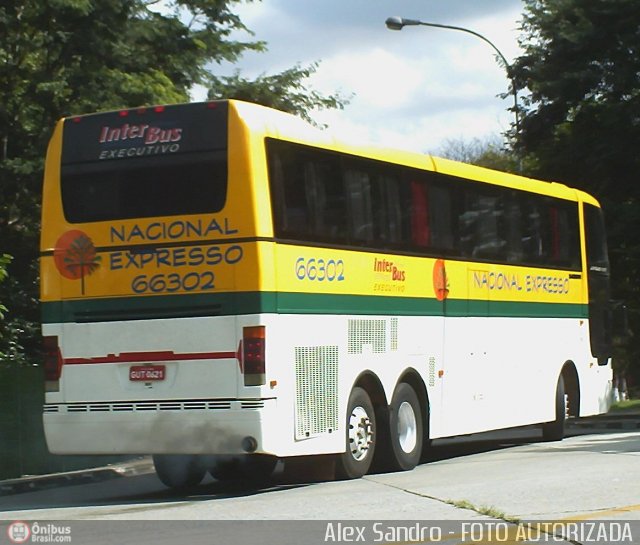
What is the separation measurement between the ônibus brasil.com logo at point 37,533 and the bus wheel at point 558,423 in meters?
11.1

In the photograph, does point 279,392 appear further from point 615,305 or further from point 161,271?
point 615,305

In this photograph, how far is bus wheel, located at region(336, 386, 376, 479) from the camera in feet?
50.5

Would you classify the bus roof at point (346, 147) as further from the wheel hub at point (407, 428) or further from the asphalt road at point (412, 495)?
the asphalt road at point (412, 495)

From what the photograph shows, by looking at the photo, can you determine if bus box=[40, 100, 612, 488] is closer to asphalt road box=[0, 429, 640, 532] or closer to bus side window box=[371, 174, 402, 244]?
bus side window box=[371, 174, 402, 244]

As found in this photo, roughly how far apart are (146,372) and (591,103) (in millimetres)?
22053

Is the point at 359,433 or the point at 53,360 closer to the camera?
the point at 53,360

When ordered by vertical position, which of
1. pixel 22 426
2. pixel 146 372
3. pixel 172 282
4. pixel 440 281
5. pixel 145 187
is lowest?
pixel 22 426

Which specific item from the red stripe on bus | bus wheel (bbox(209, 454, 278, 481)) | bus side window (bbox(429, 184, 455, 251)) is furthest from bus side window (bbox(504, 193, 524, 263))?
the red stripe on bus

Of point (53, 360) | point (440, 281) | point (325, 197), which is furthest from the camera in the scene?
point (440, 281)

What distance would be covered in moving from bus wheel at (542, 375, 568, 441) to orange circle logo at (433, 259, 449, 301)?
4.55m

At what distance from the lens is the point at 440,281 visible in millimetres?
17906

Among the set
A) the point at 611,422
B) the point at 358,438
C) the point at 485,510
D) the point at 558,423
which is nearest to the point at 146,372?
the point at 358,438

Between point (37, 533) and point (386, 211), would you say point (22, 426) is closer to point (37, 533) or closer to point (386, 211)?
point (386, 211)

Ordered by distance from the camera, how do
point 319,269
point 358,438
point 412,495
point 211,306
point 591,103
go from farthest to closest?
point 591,103
point 358,438
point 319,269
point 211,306
point 412,495
